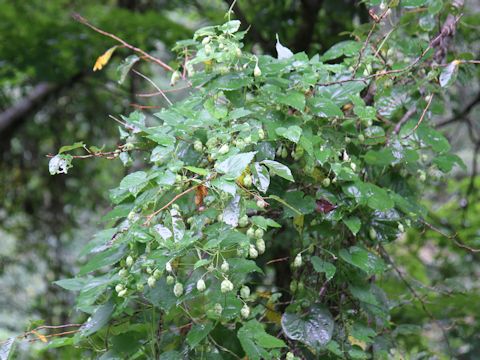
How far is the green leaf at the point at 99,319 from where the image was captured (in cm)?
135

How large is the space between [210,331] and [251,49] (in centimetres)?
160

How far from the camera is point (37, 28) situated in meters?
3.43

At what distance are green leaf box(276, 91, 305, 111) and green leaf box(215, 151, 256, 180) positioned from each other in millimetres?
253

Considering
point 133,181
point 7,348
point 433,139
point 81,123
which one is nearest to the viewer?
point 133,181

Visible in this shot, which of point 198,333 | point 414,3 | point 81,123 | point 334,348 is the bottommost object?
point 81,123

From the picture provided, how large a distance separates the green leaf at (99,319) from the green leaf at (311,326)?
0.36 meters

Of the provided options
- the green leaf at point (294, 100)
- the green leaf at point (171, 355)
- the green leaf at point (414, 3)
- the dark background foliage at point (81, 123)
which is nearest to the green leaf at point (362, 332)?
the green leaf at point (171, 355)

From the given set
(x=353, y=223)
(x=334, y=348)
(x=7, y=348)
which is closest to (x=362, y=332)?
(x=334, y=348)

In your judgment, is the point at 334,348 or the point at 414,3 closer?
the point at 334,348

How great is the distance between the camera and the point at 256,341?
131 centimetres

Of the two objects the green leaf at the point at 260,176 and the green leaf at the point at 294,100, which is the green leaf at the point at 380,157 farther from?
the green leaf at the point at 260,176

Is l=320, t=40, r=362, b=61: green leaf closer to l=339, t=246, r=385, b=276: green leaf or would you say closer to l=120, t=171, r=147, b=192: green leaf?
l=339, t=246, r=385, b=276: green leaf

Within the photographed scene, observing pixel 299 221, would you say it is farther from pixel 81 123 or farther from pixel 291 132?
pixel 81 123

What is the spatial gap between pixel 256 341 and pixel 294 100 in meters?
0.47
